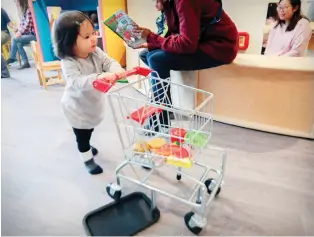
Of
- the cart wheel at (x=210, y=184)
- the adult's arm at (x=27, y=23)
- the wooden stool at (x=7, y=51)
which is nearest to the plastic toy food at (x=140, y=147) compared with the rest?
the cart wheel at (x=210, y=184)

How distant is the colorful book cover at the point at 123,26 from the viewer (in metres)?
1.19

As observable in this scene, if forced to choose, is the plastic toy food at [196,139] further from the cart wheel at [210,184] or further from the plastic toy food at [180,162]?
the cart wheel at [210,184]

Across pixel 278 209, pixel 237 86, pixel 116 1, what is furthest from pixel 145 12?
pixel 278 209

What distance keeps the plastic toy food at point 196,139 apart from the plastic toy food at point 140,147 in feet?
0.53

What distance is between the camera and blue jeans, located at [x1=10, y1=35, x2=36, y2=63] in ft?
10.7

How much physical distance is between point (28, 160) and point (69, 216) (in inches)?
23.0

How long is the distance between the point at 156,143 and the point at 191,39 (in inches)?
22.0

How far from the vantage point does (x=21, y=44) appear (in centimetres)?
336

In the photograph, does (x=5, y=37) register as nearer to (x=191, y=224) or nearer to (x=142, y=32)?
(x=142, y=32)

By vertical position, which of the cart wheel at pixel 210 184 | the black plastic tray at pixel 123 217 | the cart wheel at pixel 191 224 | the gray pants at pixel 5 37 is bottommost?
the black plastic tray at pixel 123 217

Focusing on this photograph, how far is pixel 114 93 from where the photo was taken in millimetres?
896

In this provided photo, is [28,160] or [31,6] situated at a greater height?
[31,6]

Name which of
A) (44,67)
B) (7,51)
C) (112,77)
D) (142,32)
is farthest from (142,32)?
(7,51)

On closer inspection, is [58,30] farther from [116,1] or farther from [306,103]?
[116,1]
